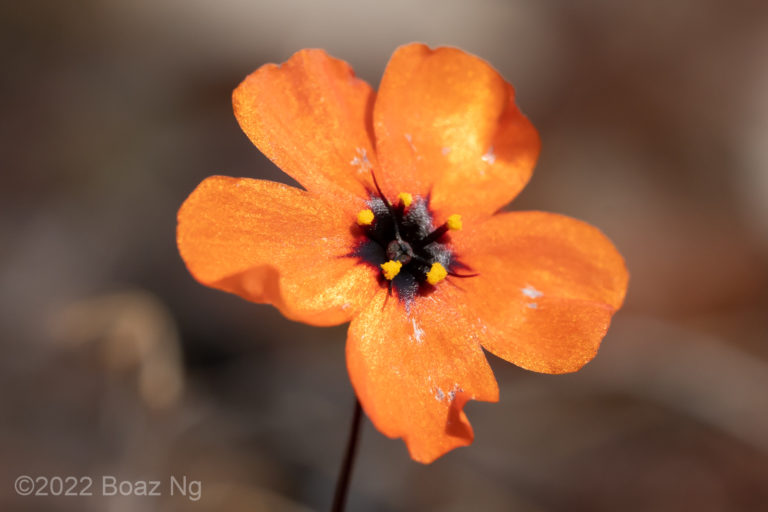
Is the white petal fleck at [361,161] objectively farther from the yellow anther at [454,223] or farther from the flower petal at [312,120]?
the yellow anther at [454,223]

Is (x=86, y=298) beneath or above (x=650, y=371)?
beneath

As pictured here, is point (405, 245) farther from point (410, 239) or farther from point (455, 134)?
point (455, 134)

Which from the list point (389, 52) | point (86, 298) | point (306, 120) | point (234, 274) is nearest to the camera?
point (234, 274)

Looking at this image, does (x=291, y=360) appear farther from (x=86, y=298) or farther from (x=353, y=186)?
(x=353, y=186)

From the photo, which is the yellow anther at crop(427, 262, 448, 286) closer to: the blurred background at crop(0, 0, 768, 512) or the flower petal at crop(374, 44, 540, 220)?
the flower petal at crop(374, 44, 540, 220)

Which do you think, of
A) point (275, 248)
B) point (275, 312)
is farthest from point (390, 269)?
point (275, 312)

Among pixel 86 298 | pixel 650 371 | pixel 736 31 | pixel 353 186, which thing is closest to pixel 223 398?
pixel 86 298

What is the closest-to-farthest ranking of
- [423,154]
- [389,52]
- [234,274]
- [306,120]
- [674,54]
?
[234,274] < [306,120] < [423,154] < [389,52] < [674,54]
